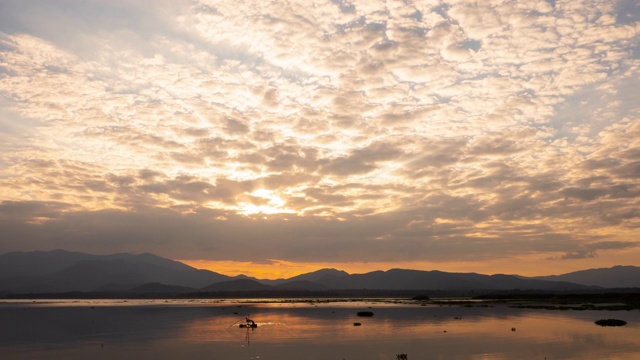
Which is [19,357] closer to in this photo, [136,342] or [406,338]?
[136,342]

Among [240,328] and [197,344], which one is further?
[240,328]

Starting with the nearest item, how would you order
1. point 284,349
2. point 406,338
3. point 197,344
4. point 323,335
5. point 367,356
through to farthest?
1. point 367,356
2. point 284,349
3. point 197,344
4. point 406,338
5. point 323,335

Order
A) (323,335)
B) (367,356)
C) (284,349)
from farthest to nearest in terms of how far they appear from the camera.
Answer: (323,335)
(284,349)
(367,356)

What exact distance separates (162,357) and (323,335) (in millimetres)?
24528

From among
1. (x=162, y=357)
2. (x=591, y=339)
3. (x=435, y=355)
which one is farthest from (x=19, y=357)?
(x=591, y=339)

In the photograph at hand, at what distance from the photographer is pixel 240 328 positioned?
252 feet

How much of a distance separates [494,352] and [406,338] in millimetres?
14743

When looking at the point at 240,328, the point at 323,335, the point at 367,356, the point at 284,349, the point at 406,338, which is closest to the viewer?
the point at 367,356

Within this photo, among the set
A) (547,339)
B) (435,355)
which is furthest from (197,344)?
(547,339)

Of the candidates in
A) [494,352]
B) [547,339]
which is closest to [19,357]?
[494,352]

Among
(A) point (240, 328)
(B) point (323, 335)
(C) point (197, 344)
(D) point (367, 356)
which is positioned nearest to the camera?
(D) point (367, 356)

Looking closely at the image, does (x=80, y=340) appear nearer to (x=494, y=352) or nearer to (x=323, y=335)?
(x=323, y=335)

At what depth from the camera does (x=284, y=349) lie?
2003 inches

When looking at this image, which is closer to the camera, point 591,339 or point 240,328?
point 591,339
